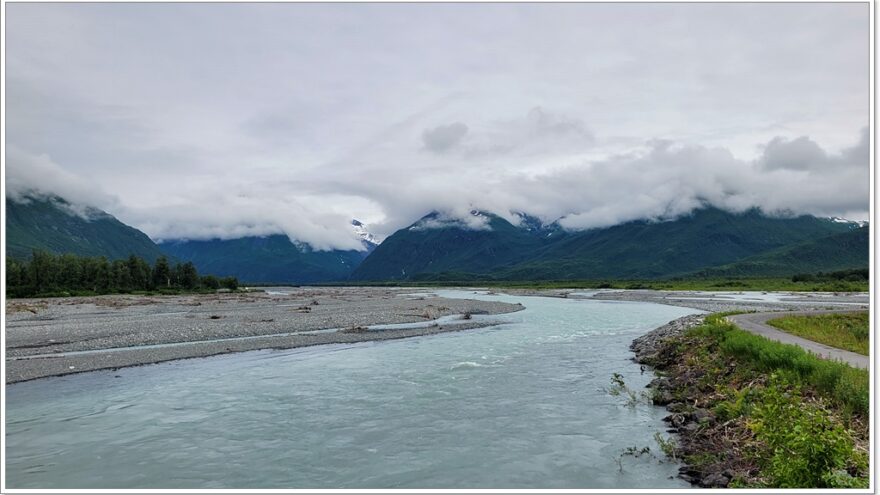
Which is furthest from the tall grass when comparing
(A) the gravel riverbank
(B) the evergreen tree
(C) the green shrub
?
(B) the evergreen tree

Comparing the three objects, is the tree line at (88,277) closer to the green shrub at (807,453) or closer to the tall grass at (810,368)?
the tall grass at (810,368)

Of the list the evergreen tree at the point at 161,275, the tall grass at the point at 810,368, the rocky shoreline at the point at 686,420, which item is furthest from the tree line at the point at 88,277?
the tall grass at the point at 810,368

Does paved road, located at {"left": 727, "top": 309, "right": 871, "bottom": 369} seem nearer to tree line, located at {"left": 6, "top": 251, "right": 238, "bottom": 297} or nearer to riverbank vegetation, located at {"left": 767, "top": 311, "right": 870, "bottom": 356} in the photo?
riverbank vegetation, located at {"left": 767, "top": 311, "right": 870, "bottom": 356}

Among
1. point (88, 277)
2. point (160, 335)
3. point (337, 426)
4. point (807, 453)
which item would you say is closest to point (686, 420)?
point (807, 453)


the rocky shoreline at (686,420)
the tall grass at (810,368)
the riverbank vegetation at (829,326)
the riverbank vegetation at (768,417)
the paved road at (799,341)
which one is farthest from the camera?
the riverbank vegetation at (829,326)

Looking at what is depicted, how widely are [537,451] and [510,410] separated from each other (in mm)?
4946

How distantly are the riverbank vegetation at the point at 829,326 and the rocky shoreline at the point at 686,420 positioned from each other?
8.45 m

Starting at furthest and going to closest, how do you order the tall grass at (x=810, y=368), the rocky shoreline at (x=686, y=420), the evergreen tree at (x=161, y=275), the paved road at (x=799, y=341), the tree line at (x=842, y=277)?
1. the evergreen tree at (x=161, y=275)
2. the tree line at (x=842, y=277)
3. the paved road at (x=799, y=341)
4. the tall grass at (x=810, y=368)
5. the rocky shoreline at (x=686, y=420)

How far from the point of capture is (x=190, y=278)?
165 meters

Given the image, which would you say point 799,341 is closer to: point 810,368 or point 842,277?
point 810,368

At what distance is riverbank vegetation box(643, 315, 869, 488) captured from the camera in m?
11.5

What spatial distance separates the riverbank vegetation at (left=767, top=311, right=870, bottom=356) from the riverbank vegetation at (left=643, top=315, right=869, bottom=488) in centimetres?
820

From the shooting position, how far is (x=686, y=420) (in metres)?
19.5

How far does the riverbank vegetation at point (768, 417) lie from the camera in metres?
11.5
